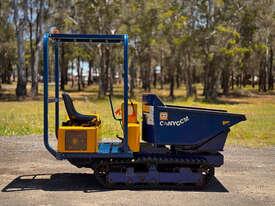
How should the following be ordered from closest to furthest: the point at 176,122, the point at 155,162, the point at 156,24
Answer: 1. the point at 155,162
2. the point at 176,122
3. the point at 156,24

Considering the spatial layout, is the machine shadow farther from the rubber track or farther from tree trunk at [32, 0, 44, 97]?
tree trunk at [32, 0, 44, 97]

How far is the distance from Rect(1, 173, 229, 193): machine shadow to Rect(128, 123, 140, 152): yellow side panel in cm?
93

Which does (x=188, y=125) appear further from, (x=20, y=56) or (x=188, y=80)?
(x=188, y=80)

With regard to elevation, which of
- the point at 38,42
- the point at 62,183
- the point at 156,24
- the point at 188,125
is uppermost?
the point at 156,24

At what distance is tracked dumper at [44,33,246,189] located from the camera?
9.39 meters

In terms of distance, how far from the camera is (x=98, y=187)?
9.77 m

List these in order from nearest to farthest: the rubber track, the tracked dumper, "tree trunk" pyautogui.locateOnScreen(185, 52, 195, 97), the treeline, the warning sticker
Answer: the tracked dumper, the rubber track, the warning sticker, the treeline, "tree trunk" pyautogui.locateOnScreen(185, 52, 195, 97)

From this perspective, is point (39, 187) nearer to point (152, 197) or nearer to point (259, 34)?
point (152, 197)

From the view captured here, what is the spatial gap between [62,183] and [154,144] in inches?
76.0

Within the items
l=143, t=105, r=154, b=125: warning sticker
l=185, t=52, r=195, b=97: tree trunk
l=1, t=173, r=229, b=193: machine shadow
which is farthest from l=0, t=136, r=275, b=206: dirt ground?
l=185, t=52, r=195, b=97: tree trunk

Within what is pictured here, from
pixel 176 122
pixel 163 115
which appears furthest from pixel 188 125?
pixel 163 115

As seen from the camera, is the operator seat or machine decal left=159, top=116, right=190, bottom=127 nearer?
machine decal left=159, top=116, right=190, bottom=127

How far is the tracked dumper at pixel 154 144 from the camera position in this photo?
939 centimetres

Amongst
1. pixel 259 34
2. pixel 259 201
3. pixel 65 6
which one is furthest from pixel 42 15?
pixel 259 201
